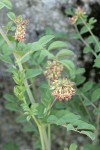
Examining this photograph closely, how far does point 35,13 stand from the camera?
5.62 ft

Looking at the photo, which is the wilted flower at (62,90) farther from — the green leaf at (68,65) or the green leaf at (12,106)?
the green leaf at (12,106)

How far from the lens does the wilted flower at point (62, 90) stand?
1.09 metres

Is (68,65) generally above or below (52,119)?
above

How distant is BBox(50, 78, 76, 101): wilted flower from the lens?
1.09m

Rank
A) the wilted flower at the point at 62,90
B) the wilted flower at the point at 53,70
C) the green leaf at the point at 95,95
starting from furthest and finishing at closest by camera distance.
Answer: the green leaf at the point at 95,95 < the wilted flower at the point at 53,70 < the wilted flower at the point at 62,90

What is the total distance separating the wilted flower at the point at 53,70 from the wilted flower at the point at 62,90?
0.08 metres

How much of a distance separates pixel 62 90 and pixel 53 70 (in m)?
0.12

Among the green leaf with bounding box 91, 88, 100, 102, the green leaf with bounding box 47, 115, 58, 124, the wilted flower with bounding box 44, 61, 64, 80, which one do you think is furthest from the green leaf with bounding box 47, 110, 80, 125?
the green leaf with bounding box 91, 88, 100, 102

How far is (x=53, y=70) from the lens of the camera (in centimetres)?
120

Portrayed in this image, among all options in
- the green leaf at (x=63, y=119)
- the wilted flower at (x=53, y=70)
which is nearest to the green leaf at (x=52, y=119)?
the green leaf at (x=63, y=119)

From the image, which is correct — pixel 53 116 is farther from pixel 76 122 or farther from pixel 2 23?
pixel 2 23

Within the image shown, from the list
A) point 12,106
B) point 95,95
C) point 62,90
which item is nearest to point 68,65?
point 62,90

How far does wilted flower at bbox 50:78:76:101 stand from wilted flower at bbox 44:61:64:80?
80 mm

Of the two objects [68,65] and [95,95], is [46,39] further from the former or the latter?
[95,95]
